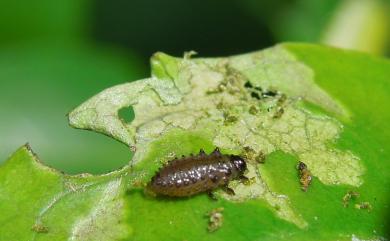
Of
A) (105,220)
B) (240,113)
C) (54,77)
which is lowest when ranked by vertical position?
(54,77)

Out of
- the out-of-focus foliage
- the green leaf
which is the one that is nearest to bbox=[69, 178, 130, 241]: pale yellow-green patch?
the green leaf

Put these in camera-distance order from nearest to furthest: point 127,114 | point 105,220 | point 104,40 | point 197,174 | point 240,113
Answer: point 105,220, point 197,174, point 240,113, point 127,114, point 104,40

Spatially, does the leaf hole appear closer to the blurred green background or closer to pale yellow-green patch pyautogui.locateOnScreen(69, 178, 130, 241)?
pale yellow-green patch pyautogui.locateOnScreen(69, 178, 130, 241)

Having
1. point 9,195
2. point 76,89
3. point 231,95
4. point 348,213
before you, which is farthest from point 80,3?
point 348,213

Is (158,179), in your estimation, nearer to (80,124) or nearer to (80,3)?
(80,124)

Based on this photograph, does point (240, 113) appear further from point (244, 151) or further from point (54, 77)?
point (54, 77)

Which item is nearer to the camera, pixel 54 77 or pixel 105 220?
pixel 105 220

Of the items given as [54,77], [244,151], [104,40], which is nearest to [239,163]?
[244,151]

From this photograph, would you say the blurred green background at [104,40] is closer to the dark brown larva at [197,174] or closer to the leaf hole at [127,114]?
the leaf hole at [127,114]
